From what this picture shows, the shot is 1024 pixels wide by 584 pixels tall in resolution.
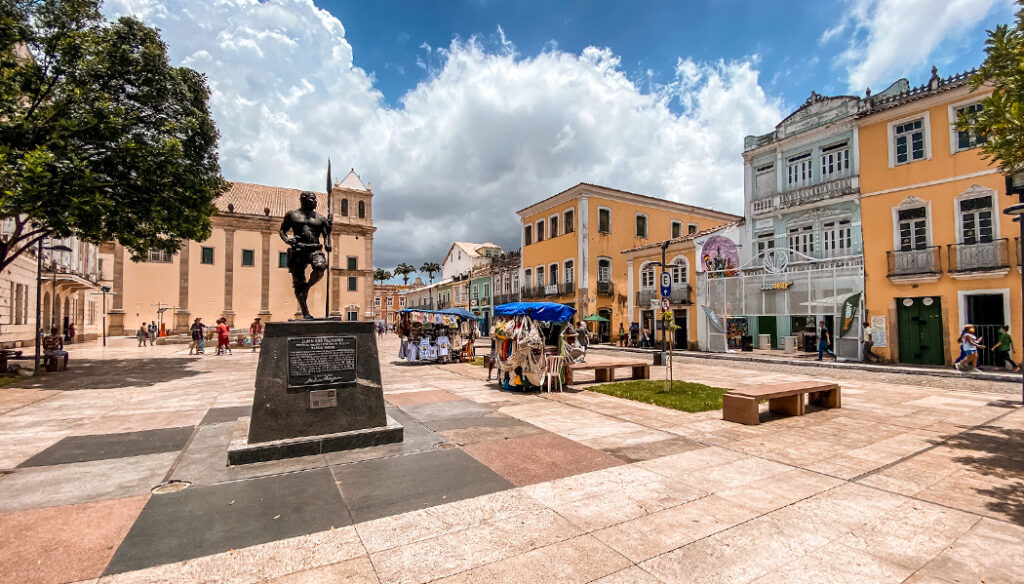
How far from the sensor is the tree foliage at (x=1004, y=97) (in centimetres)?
519

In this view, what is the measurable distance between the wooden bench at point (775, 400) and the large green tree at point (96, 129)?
14927 millimetres

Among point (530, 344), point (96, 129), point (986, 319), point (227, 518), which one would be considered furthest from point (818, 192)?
point (96, 129)

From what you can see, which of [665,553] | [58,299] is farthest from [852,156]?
[58,299]

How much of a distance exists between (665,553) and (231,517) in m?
3.48

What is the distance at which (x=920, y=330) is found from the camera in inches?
668

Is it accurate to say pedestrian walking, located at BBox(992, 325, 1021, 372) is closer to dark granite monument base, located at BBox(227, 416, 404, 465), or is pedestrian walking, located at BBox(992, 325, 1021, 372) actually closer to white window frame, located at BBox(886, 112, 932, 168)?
white window frame, located at BBox(886, 112, 932, 168)

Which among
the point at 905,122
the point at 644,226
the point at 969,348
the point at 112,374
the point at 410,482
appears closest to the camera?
the point at 410,482

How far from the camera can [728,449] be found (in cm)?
582

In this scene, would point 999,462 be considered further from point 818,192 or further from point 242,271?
point 242,271

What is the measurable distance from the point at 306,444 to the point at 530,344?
600 cm

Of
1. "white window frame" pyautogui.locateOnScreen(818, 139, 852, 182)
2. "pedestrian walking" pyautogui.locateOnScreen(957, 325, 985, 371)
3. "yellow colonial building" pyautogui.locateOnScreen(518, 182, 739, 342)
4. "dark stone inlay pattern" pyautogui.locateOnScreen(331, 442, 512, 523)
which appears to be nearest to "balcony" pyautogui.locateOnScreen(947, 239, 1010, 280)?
"pedestrian walking" pyautogui.locateOnScreen(957, 325, 985, 371)

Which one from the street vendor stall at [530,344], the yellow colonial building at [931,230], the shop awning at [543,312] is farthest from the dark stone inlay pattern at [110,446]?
the yellow colonial building at [931,230]

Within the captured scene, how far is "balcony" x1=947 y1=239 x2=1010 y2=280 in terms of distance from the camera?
48.8 feet

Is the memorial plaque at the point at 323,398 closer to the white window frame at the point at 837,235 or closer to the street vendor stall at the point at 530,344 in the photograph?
the street vendor stall at the point at 530,344
